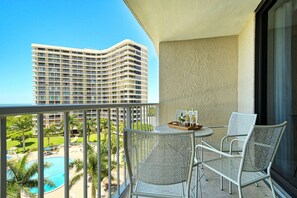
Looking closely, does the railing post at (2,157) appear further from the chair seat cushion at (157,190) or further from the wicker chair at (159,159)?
the chair seat cushion at (157,190)

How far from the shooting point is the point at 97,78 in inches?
583

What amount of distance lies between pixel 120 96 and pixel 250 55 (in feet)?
35.4

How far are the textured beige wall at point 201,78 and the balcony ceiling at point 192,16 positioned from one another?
233mm

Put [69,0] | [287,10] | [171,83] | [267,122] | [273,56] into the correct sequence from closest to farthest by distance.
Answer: [287,10] → [273,56] → [267,122] → [171,83] → [69,0]

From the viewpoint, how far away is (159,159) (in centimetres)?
115

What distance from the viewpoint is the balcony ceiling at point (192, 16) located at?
2.38 metres

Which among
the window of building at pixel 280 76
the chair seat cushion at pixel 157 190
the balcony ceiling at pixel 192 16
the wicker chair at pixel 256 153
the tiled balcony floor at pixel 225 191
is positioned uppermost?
the balcony ceiling at pixel 192 16

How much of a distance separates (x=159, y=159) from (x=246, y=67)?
2507mm

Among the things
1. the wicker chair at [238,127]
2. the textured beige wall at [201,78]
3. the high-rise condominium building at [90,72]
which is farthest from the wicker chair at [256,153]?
the high-rise condominium building at [90,72]

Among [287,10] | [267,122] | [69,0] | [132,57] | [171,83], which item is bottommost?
[267,122]

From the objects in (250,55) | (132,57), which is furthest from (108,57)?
(250,55)

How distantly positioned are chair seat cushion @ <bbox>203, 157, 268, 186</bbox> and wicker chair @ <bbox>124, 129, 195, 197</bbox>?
0.46 meters

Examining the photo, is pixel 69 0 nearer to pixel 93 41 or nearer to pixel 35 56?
pixel 93 41

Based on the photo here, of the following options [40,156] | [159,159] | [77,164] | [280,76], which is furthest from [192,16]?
[77,164]
